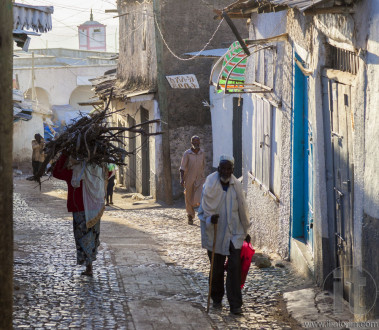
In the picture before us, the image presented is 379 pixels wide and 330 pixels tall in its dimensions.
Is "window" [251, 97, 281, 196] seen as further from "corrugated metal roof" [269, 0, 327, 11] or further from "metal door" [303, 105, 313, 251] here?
"corrugated metal roof" [269, 0, 327, 11]

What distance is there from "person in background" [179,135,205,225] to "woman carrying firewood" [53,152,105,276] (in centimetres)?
528

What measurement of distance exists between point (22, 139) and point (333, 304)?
25.5 metres

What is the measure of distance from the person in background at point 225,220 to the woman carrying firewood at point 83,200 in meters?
1.82

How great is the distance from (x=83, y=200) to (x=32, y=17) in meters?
3.40

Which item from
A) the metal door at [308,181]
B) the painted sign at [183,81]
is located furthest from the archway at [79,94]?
the metal door at [308,181]

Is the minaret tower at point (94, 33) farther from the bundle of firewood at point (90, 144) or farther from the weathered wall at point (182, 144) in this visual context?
the bundle of firewood at point (90, 144)

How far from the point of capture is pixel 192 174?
14.1 metres

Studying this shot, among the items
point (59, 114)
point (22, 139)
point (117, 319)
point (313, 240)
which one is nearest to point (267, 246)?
point (313, 240)

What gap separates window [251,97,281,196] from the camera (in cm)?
995

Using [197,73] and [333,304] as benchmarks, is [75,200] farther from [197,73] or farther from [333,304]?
[197,73]

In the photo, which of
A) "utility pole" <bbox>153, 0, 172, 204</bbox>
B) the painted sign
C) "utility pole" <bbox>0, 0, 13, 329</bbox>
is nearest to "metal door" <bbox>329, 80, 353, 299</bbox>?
"utility pole" <bbox>0, 0, 13, 329</bbox>

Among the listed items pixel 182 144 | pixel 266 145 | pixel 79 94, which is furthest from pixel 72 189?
pixel 79 94

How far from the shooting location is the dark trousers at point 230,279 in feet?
23.2

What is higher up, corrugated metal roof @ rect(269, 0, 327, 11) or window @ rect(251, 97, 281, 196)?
corrugated metal roof @ rect(269, 0, 327, 11)
